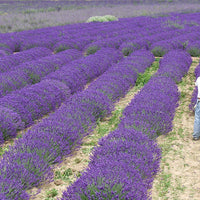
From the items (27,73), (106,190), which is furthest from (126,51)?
(106,190)

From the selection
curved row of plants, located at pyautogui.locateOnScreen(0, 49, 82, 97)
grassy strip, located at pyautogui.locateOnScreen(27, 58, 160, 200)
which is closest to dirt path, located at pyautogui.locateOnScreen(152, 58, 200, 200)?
grassy strip, located at pyautogui.locateOnScreen(27, 58, 160, 200)

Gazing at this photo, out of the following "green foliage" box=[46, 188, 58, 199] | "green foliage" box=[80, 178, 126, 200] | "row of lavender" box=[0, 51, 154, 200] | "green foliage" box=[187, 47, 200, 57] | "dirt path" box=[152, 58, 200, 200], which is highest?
"green foliage" box=[80, 178, 126, 200]

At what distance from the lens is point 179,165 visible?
4.08m

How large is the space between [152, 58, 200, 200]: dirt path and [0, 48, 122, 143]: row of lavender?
7.29 feet

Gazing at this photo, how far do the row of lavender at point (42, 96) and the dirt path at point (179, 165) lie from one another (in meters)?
2.22

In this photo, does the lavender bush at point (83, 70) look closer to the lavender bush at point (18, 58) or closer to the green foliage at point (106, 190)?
the lavender bush at point (18, 58)

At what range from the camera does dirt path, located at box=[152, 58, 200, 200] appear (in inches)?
138

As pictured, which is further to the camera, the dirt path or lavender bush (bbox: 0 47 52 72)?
lavender bush (bbox: 0 47 52 72)

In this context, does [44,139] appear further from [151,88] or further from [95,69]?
[95,69]

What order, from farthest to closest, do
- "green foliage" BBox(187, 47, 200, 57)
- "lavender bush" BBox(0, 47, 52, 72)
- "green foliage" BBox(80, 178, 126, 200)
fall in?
1. "green foliage" BBox(187, 47, 200, 57)
2. "lavender bush" BBox(0, 47, 52, 72)
3. "green foliage" BBox(80, 178, 126, 200)

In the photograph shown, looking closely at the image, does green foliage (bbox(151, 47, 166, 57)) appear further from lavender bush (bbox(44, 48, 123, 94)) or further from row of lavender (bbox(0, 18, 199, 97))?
lavender bush (bbox(44, 48, 123, 94))

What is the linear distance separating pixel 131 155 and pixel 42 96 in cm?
285

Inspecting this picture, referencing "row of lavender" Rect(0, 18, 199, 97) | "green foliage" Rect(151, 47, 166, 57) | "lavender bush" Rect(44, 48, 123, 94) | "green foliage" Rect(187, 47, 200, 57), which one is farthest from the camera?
"green foliage" Rect(151, 47, 166, 57)

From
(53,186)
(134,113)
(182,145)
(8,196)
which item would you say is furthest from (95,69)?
(8,196)
